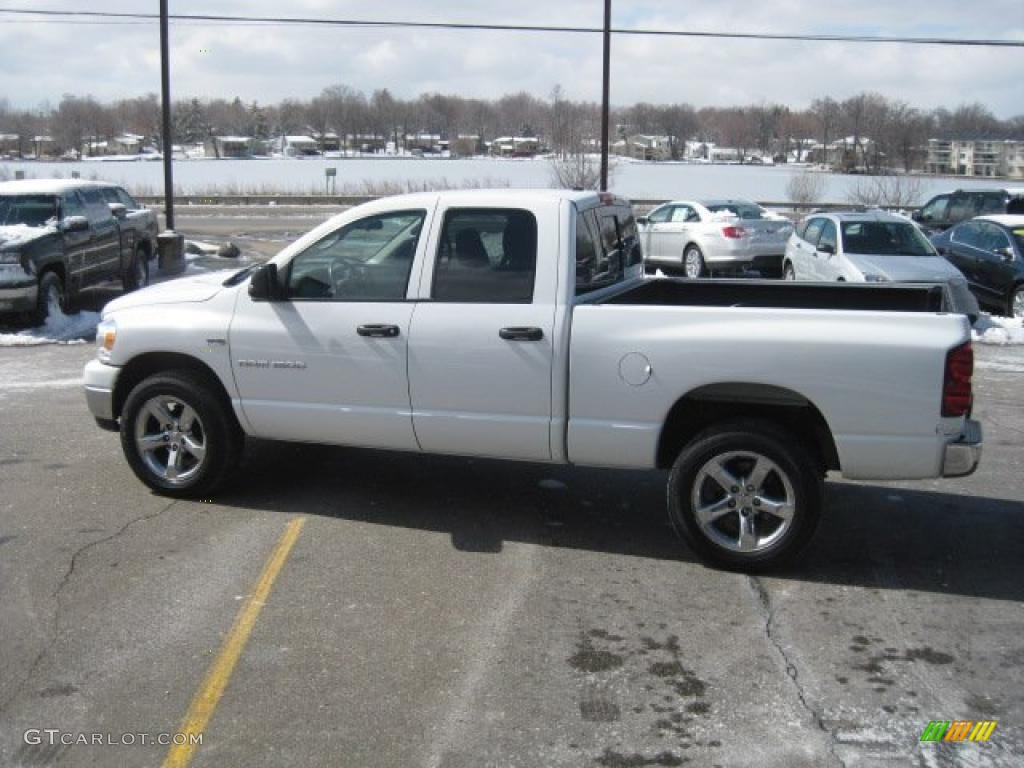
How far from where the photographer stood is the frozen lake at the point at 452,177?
129ft

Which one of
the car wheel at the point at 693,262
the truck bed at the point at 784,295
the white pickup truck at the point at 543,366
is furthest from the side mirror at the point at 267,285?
the car wheel at the point at 693,262

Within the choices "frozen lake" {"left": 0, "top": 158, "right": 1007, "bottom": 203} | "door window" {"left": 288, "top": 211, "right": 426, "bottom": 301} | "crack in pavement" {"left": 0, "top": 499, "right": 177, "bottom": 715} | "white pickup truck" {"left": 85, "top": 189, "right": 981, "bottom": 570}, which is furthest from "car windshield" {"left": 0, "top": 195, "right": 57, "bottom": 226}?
"frozen lake" {"left": 0, "top": 158, "right": 1007, "bottom": 203}

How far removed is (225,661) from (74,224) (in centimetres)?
1114

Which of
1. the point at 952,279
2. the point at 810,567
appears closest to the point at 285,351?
the point at 810,567

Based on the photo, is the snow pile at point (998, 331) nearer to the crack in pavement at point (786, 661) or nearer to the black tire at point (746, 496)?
the black tire at point (746, 496)

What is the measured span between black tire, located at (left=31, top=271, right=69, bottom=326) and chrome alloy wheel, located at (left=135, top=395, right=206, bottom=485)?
7.72 meters

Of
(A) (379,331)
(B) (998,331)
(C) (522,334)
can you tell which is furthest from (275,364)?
(B) (998,331)

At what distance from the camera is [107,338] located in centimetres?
687

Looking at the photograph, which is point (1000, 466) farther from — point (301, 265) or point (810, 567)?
point (301, 265)

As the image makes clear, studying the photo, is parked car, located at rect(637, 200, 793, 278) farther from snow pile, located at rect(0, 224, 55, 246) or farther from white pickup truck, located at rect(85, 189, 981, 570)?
white pickup truck, located at rect(85, 189, 981, 570)

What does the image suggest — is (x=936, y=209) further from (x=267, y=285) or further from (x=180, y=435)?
(x=180, y=435)

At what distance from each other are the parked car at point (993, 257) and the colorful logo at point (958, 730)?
12.3 meters

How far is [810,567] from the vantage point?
229 inches

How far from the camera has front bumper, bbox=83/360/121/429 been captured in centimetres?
688
